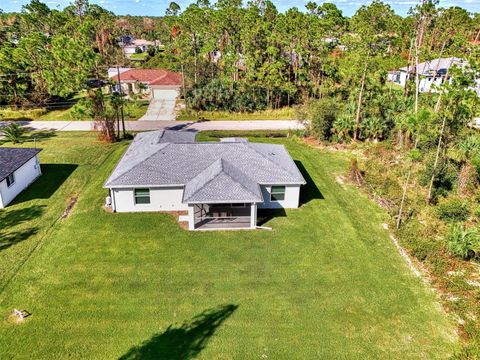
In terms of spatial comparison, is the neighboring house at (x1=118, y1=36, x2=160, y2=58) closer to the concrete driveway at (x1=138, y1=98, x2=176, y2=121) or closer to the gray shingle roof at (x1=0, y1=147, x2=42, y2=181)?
the concrete driveway at (x1=138, y1=98, x2=176, y2=121)

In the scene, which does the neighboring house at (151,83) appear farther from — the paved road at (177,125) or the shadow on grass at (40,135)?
the shadow on grass at (40,135)

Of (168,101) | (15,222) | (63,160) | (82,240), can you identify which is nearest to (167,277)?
(82,240)

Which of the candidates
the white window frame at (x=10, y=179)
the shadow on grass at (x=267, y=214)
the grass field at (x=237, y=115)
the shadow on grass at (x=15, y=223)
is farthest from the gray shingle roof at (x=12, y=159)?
the grass field at (x=237, y=115)

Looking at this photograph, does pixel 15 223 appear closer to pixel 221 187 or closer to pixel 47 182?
pixel 47 182

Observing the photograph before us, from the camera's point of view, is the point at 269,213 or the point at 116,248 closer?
the point at 116,248

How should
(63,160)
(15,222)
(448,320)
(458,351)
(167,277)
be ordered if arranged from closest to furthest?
(458,351) < (448,320) < (167,277) < (15,222) < (63,160)

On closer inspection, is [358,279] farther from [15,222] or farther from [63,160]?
[63,160]

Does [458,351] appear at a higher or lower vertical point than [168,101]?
lower

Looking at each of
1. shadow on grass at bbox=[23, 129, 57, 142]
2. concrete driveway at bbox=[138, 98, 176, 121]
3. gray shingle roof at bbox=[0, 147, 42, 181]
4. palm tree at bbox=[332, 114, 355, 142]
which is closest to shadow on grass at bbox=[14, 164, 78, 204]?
gray shingle roof at bbox=[0, 147, 42, 181]
